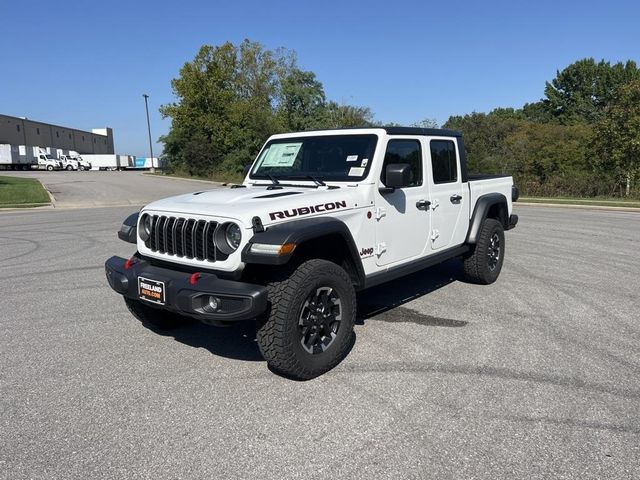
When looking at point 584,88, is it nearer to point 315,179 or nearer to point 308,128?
point 308,128

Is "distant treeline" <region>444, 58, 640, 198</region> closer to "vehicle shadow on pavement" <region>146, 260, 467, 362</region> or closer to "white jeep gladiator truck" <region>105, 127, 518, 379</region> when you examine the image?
"vehicle shadow on pavement" <region>146, 260, 467, 362</region>

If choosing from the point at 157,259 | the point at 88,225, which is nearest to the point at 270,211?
the point at 157,259

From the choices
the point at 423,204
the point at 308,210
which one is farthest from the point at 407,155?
the point at 308,210

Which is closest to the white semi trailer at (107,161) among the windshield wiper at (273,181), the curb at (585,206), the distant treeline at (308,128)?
the distant treeline at (308,128)

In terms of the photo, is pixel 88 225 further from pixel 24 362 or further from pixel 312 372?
pixel 312 372

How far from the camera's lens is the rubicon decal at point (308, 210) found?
3.67 m

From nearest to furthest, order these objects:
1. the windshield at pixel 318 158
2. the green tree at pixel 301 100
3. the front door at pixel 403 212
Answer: the front door at pixel 403 212 → the windshield at pixel 318 158 → the green tree at pixel 301 100

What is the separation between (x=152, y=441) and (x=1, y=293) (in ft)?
14.4

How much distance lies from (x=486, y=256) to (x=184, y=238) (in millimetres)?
4003

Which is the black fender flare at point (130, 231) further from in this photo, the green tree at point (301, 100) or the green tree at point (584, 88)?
the green tree at point (584, 88)

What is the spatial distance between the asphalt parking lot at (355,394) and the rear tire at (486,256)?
30cm

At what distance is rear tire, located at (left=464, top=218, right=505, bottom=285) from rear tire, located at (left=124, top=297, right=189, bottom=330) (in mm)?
3548

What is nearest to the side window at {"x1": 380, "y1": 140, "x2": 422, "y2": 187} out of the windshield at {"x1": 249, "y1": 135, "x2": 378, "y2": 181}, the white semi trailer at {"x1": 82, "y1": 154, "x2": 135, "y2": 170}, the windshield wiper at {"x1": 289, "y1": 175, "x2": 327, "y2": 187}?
the windshield at {"x1": 249, "y1": 135, "x2": 378, "y2": 181}

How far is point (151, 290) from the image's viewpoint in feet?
12.2
